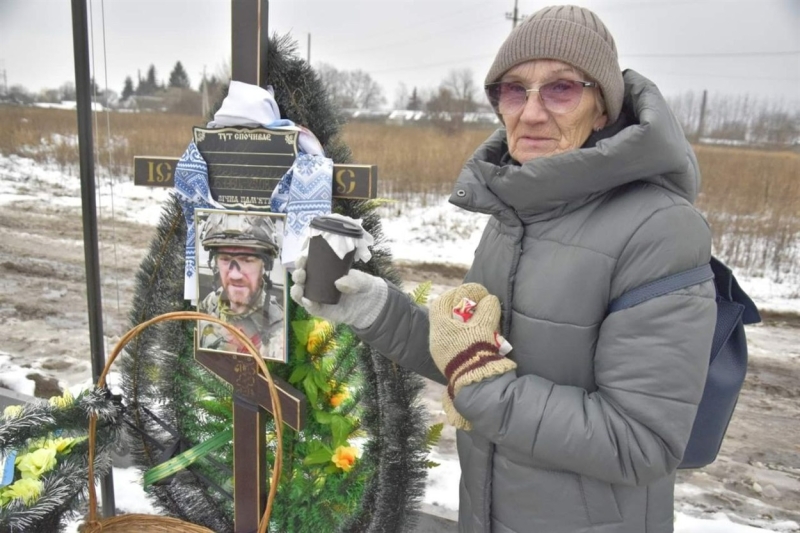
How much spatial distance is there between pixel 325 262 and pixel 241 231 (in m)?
0.54

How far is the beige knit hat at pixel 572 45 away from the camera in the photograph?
1062 mm

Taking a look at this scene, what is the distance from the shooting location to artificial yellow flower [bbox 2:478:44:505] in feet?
5.58

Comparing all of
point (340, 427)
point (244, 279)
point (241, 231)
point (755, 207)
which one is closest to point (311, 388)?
point (340, 427)

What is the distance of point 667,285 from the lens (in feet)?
3.20

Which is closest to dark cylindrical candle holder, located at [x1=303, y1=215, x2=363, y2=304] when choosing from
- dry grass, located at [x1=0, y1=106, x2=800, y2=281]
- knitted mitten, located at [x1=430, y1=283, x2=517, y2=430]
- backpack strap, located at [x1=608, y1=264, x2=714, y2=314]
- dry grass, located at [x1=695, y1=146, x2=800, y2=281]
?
knitted mitten, located at [x1=430, y1=283, x2=517, y2=430]

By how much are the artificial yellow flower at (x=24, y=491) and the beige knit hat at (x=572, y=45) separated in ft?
5.89

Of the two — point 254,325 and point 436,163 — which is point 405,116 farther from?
point 254,325

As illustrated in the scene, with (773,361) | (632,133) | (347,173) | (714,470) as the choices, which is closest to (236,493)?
(347,173)

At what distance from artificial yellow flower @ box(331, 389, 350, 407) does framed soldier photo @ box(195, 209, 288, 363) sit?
256 mm

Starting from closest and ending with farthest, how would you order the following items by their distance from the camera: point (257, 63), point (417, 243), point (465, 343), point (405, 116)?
point (465, 343) < point (257, 63) < point (417, 243) < point (405, 116)

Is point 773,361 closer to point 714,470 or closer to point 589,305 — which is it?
point 714,470

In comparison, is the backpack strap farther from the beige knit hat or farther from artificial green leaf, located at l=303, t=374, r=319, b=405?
artificial green leaf, located at l=303, t=374, r=319, b=405

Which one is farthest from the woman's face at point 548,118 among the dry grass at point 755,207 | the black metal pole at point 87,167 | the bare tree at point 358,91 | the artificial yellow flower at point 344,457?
the bare tree at point 358,91

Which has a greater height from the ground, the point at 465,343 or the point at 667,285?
the point at 667,285
